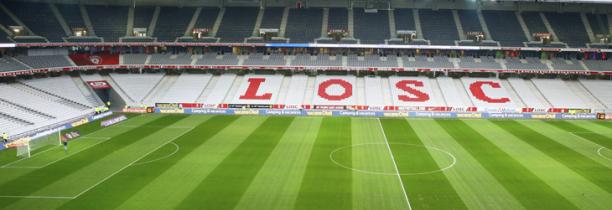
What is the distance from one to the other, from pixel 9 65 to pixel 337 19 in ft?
138

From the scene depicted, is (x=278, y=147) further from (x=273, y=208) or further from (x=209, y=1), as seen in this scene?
(x=209, y=1)

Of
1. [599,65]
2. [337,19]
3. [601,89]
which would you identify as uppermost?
[337,19]

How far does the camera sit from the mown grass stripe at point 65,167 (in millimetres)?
28109

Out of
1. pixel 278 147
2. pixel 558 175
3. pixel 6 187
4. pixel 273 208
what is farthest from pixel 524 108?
pixel 6 187

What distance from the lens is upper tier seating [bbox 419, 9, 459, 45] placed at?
218ft

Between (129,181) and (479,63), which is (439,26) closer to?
(479,63)

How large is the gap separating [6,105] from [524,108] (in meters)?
54.7

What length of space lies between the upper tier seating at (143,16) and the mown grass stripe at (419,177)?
41299 mm

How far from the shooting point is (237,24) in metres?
69.9

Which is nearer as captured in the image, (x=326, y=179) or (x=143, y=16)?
(x=326, y=179)

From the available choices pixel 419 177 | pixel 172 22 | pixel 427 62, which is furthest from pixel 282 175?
pixel 172 22

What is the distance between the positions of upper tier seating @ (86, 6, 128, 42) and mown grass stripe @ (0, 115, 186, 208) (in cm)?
2633

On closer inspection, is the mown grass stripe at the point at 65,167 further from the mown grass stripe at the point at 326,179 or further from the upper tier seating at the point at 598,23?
the upper tier seating at the point at 598,23

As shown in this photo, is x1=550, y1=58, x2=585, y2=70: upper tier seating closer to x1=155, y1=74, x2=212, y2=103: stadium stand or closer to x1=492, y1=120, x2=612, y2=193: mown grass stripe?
x1=492, y1=120, x2=612, y2=193: mown grass stripe
